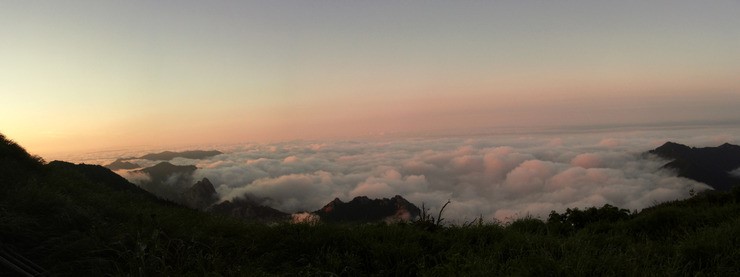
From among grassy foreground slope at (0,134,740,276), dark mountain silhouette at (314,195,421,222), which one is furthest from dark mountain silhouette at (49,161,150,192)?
dark mountain silhouette at (314,195,421,222)

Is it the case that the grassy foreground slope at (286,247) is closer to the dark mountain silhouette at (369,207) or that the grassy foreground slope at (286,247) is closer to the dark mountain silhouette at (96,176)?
the dark mountain silhouette at (96,176)

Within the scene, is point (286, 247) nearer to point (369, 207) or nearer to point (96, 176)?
point (96, 176)

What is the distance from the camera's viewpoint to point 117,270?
623 centimetres

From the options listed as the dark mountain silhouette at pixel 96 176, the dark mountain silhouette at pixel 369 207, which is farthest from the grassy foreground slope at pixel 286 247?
the dark mountain silhouette at pixel 369 207

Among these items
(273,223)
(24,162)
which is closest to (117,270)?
(273,223)

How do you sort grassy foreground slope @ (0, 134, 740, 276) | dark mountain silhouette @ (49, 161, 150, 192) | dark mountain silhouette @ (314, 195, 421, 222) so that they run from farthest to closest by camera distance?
dark mountain silhouette @ (314, 195, 421, 222) → dark mountain silhouette @ (49, 161, 150, 192) → grassy foreground slope @ (0, 134, 740, 276)

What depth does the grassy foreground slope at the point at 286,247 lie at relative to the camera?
643 centimetres

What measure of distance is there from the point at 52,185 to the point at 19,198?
3193 millimetres

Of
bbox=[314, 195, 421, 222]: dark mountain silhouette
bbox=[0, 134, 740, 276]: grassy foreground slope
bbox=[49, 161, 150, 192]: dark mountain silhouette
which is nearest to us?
bbox=[0, 134, 740, 276]: grassy foreground slope

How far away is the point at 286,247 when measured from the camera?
8.77 m

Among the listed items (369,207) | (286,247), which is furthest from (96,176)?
(369,207)

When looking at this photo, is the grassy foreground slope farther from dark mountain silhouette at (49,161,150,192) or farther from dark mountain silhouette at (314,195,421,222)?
dark mountain silhouette at (314,195,421,222)

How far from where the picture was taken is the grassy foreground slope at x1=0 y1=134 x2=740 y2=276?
643 centimetres

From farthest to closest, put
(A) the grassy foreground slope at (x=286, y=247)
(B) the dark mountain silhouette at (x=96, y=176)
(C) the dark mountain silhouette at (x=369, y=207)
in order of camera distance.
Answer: (C) the dark mountain silhouette at (x=369, y=207), (B) the dark mountain silhouette at (x=96, y=176), (A) the grassy foreground slope at (x=286, y=247)
